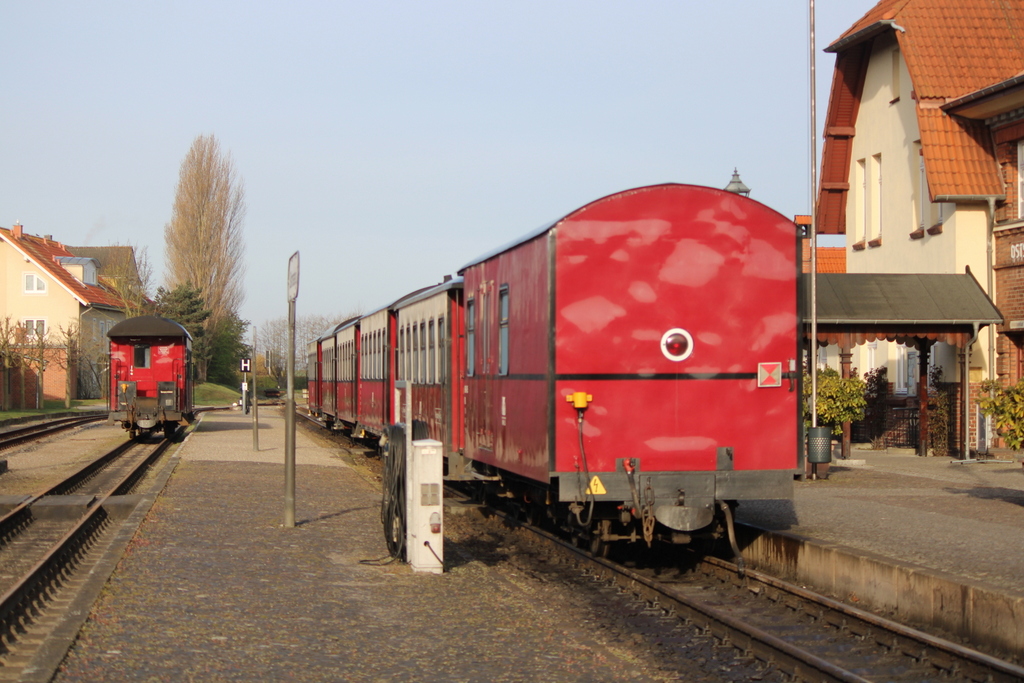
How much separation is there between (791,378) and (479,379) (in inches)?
156

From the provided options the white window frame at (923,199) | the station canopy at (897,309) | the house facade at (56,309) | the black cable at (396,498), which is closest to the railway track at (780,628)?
the black cable at (396,498)

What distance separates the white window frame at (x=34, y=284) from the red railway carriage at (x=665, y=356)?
67.7 m

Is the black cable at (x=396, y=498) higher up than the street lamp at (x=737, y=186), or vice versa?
the street lamp at (x=737, y=186)

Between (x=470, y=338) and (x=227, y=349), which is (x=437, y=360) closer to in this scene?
(x=470, y=338)

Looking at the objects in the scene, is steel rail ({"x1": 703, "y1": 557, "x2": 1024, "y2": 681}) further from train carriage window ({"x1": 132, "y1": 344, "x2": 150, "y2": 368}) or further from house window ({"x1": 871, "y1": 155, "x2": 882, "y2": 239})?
train carriage window ({"x1": 132, "y1": 344, "x2": 150, "y2": 368})

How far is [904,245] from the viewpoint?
26.0 metres

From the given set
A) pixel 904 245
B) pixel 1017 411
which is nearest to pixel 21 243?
pixel 904 245

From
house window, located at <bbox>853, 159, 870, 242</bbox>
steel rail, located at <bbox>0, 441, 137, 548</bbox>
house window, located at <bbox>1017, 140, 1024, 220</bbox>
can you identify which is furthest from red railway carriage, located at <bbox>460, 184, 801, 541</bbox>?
house window, located at <bbox>853, 159, 870, 242</bbox>

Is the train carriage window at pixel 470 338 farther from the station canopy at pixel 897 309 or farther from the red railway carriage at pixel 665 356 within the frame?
the station canopy at pixel 897 309

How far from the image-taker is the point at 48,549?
12.6 meters

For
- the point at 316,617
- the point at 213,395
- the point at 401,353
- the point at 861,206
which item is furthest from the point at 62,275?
the point at 316,617

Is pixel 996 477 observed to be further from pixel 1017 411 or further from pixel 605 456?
pixel 605 456

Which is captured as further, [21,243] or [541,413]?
[21,243]

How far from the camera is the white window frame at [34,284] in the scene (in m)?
72.4
